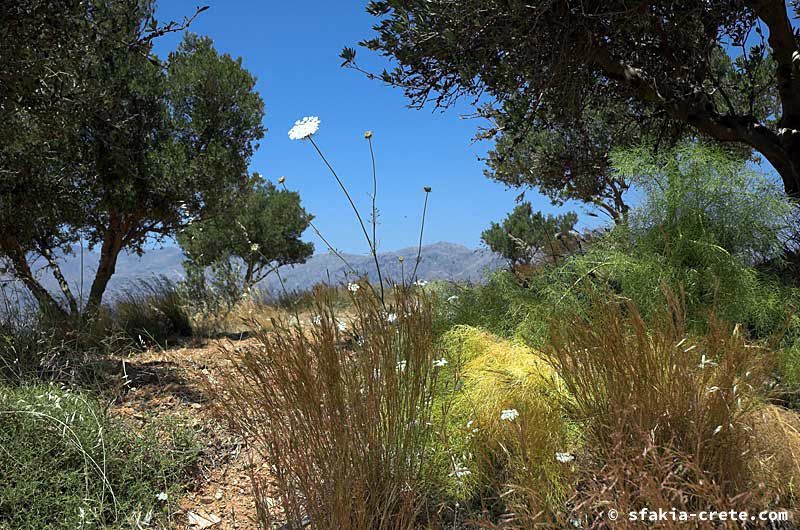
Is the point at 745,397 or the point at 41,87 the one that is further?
the point at 41,87

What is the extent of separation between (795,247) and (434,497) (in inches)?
148

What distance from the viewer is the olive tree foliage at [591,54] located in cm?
388

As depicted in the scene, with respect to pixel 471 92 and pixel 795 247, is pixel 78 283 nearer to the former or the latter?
pixel 471 92

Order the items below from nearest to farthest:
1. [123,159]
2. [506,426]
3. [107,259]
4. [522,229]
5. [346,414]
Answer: [346,414] < [506,426] < [123,159] < [107,259] < [522,229]

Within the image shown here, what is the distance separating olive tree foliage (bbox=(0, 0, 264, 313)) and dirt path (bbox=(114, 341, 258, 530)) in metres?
2.27

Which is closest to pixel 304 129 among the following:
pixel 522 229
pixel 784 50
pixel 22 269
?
pixel 784 50

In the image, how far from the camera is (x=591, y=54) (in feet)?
14.0

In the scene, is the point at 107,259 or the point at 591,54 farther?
the point at 107,259

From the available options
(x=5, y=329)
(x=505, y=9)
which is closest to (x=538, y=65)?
(x=505, y=9)

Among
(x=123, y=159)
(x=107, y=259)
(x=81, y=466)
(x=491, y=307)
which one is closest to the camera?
(x=81, y=466)

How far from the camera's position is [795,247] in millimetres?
4266

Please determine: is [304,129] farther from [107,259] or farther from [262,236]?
[262,236]

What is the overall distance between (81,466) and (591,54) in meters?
4.42

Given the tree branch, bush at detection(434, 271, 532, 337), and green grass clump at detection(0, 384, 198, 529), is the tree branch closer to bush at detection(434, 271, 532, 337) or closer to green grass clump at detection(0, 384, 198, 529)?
bush at detection(434, 271, 532, 337)
